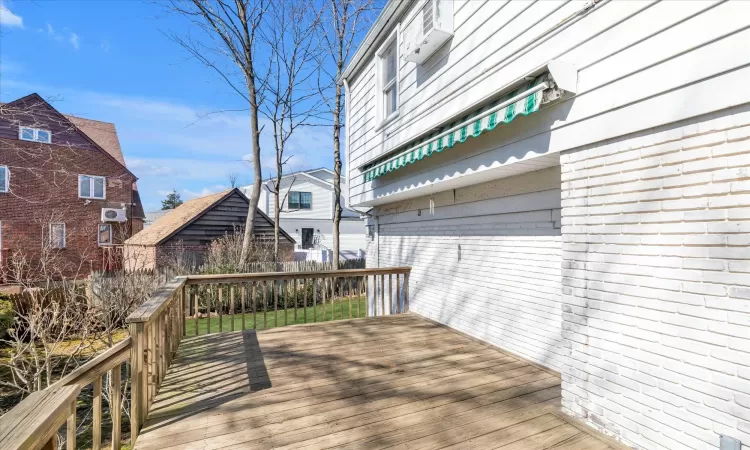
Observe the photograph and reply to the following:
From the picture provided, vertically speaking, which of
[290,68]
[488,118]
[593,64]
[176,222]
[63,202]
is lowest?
[176,222]

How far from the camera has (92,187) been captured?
17.3 metres

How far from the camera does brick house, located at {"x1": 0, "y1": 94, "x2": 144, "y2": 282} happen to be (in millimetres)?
14930

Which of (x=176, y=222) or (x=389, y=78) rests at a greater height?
(x=389, y=78)

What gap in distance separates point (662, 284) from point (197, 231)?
14979mm

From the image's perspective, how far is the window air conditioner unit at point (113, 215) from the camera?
1732 centimetres

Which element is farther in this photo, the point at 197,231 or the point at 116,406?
the point at 197,231

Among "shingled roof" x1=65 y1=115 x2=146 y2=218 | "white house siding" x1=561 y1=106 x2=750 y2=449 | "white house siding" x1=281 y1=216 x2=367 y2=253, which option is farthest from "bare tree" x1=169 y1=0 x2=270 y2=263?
"white house siding" x1=281 y1=216 x2=367 y2=253

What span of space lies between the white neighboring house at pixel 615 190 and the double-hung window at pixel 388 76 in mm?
1456

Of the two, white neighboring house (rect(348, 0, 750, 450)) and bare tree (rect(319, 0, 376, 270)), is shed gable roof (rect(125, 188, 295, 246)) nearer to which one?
bare tree (rect(319, 0, 376, 270))

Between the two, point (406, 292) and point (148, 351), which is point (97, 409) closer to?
point (148, 351)

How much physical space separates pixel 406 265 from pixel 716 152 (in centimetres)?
523

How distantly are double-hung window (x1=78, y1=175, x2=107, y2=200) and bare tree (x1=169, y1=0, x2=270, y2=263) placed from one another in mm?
10226

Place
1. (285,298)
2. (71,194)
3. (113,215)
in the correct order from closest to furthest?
(285,298)
(71,194)
(113,215)

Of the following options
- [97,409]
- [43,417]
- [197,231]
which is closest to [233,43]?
[197,231]
